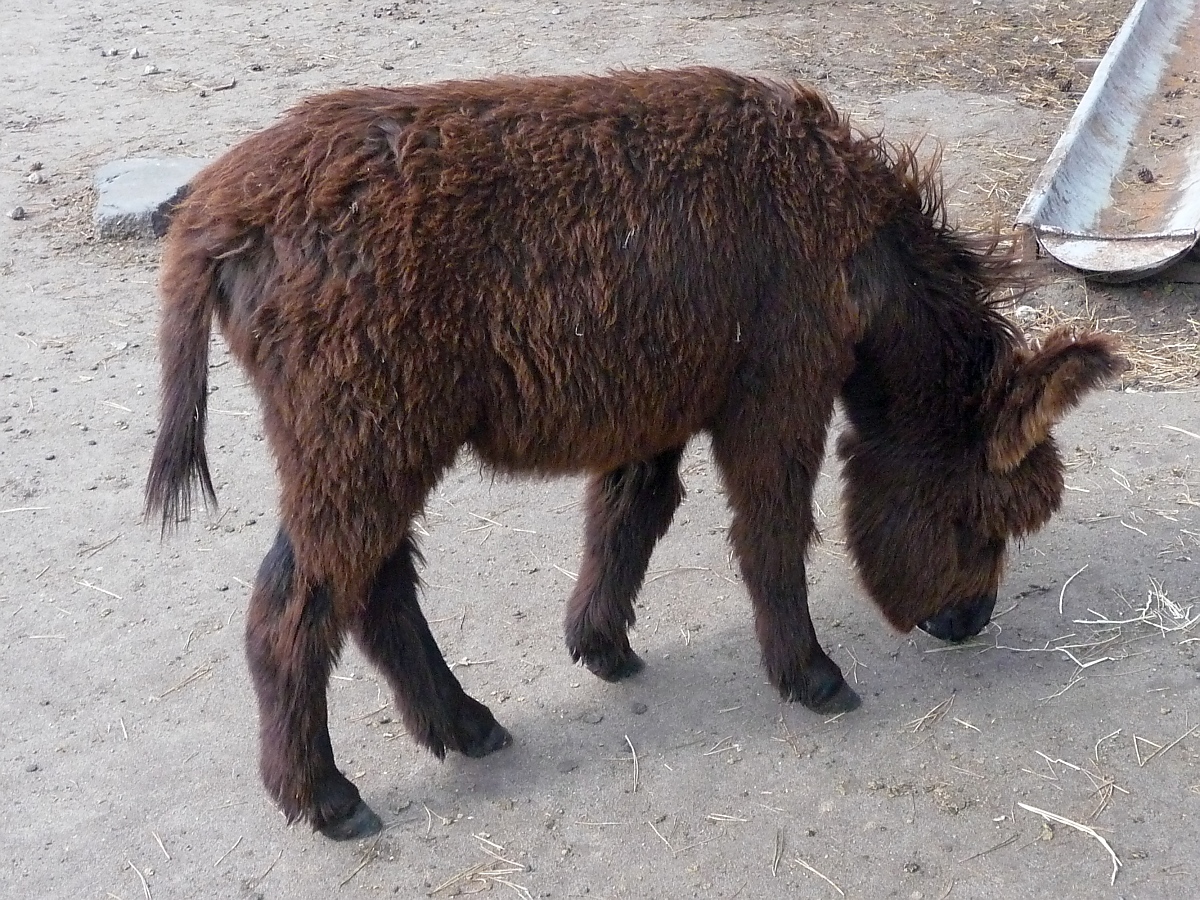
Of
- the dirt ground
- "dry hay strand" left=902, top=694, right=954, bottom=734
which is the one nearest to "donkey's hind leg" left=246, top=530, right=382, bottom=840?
the dirt ground

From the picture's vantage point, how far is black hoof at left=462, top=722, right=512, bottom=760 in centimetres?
374

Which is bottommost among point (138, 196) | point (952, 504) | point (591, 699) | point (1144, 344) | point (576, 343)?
point (591, 699)

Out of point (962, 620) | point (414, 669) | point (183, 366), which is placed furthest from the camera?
point (962, 620)

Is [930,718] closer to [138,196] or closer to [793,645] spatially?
[793,645]

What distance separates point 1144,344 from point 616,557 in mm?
3052

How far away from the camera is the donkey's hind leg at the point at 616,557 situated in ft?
13.1

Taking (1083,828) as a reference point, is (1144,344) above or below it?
above

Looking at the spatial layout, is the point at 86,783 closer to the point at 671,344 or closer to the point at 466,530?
the point at 466,530

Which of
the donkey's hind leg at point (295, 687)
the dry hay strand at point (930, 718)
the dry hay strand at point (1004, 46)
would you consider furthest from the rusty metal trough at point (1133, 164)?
the donkey's hind leg at point (295, 687)

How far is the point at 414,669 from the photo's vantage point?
360cm

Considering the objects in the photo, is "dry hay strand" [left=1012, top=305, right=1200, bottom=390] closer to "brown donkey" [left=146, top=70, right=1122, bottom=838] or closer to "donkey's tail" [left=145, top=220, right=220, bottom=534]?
"brown donkey" [left=146, top=70, right=1122, bottom=838]

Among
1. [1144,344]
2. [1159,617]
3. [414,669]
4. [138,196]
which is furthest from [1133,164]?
[138,196]

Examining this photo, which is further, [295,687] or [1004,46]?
[1004,46]

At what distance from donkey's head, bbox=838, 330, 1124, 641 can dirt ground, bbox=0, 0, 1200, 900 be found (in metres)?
0.29
